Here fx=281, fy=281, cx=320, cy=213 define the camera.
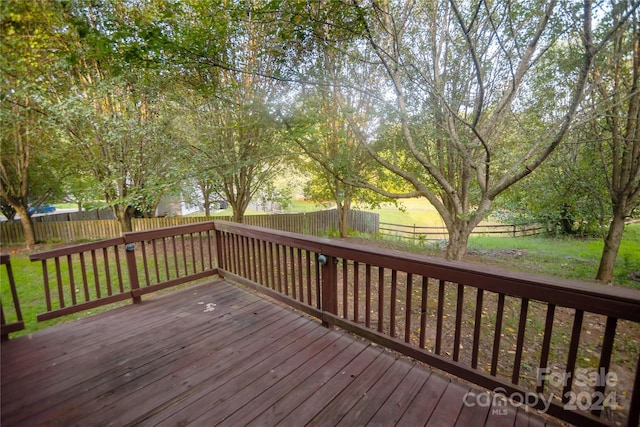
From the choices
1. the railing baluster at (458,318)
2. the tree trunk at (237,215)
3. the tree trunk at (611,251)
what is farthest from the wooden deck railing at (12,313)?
the tree trunk at (611,251)

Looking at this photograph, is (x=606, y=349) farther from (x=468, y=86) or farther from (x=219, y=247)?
(x=468, y=86)

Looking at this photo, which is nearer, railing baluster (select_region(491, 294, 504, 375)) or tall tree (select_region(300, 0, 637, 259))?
railing baluster (select_region(491, 294, 504, 375))

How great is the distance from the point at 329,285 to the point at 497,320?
1.25 meters

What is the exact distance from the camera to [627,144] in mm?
4848

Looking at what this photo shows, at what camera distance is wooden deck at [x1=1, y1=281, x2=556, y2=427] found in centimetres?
157

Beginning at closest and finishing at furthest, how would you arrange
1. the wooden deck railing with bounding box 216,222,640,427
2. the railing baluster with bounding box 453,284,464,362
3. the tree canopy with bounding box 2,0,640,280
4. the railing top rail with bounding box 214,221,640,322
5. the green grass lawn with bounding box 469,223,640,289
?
1. the railing top rail with bounding box 214,221,640,322
2. the wooden deck railing with bounding box 216,222,640,427
3. the railing baluster with bounding box 453,284,464,362
4. the tree canopy with bounding box 2,0,640,280
5. the green grass lawn with bounding box 469,223,640,289

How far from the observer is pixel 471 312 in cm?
401

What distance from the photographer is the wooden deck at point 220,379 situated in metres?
1.57

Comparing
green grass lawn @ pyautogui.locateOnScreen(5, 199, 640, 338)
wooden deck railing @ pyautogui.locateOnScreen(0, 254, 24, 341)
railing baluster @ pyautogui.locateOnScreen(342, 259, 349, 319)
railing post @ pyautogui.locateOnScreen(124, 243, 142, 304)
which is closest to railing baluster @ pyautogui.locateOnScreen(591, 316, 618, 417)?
railing baluster @ pyautogui.locateOnScreen(342, 259, 349, 319)

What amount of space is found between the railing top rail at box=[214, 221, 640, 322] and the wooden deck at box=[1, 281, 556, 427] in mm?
700

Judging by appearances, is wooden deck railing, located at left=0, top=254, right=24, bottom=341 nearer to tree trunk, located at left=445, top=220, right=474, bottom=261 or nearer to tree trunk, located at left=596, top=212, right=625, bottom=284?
tree trunk, located at left=445, top=220, right=474, bottom=261

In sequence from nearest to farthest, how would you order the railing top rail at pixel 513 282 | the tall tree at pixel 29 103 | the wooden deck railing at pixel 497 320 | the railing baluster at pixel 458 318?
the railing top rail at pixel 513 282 → the wooden deck railing at pixel 497 320 → the railing baluster at pixel 458 318 → the tall tree at pixel 29 103

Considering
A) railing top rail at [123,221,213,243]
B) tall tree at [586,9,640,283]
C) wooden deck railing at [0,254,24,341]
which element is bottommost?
wooden deck railing at [0,254,24,341]

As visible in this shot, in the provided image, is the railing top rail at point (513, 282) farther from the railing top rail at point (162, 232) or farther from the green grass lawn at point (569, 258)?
the green grass lawn at point (569, 258)
